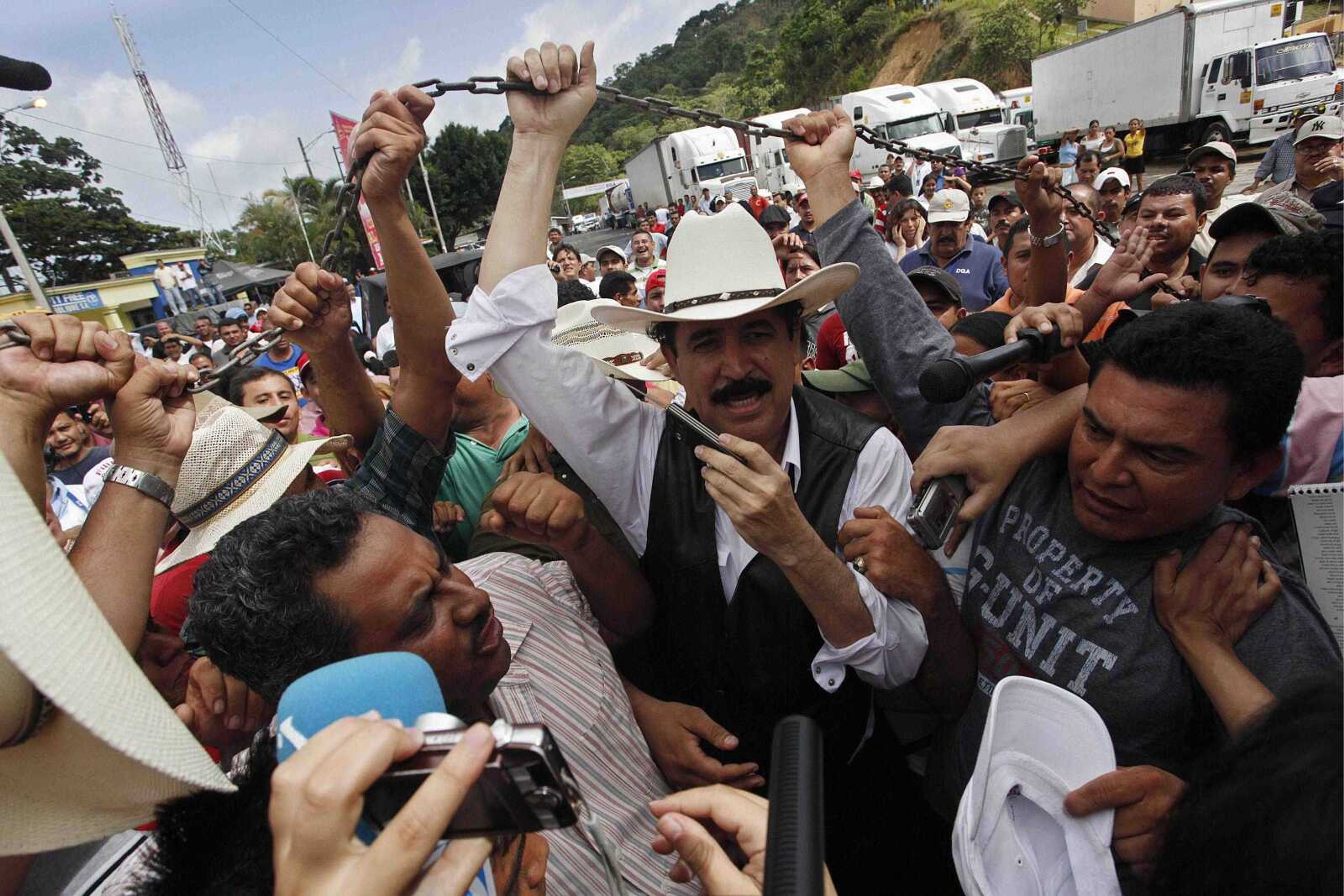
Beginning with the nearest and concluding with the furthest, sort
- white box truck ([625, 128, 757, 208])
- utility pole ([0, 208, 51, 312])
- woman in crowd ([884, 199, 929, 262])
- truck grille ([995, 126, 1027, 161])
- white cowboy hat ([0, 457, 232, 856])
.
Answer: white cowboy hat ([0, 457, 232, 856]), woman in crowd ([884, 199, 929, 262]), utility pole ([0, 208, 51, 312]), truck grille ([995, 126, 1027, 161]), white box truck ([625, 128, 757, 208])

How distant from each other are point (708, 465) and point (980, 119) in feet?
96.7

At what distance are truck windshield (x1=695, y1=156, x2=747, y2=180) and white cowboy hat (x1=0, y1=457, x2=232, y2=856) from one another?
3074 centimetres

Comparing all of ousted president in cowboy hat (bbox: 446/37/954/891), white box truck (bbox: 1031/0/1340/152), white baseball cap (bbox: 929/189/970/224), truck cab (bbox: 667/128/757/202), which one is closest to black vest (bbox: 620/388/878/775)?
ousted president in cowboy hat (bbox: 446/37/954/891)

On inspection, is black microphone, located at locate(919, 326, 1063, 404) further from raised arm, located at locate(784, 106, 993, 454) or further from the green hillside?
the green hillside

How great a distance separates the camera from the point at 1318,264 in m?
2.04

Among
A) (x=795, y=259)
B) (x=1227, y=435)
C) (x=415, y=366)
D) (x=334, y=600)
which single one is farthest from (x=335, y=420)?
(x=795, y=259)

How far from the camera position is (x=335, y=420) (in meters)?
2.30

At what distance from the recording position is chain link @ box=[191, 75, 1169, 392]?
151 centimetres

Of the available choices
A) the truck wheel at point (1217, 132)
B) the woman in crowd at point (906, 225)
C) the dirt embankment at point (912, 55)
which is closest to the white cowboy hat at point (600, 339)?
the woman in crowd at point (906, 225)

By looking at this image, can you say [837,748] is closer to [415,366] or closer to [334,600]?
[334,600]

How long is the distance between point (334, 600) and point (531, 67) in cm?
138

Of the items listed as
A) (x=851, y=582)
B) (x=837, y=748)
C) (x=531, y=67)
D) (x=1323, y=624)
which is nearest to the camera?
(x=1323, y=624)

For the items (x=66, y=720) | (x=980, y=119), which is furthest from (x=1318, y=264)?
(x=980, y=119)

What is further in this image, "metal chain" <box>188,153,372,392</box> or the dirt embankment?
the dirt embankment
